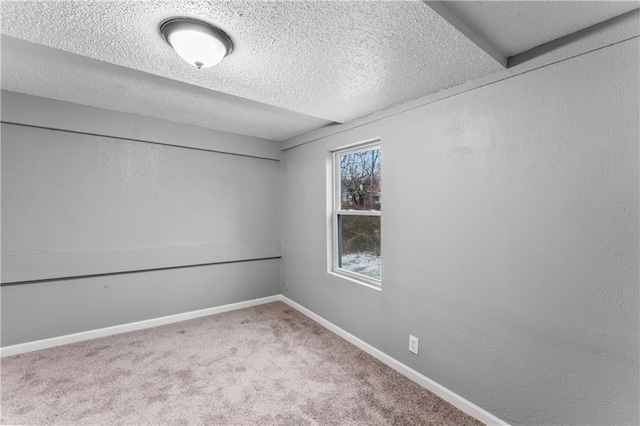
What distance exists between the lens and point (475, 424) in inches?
71.6

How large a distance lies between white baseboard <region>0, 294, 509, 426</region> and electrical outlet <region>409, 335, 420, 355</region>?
0.16 metres

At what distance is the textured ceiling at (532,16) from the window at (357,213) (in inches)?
50.5

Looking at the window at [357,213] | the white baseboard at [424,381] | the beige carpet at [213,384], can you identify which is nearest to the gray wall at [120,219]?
the beige carpet at [213,384]

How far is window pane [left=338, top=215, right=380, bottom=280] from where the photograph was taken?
2.81 meters

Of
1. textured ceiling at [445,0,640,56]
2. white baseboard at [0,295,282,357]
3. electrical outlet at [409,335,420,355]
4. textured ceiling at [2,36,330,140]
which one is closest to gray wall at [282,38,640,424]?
electrical outlet at [409,335,420,355]

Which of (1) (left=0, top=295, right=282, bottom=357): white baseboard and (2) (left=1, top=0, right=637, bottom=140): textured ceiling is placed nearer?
(2) (left=1, top=0, right=637, bottom=140): textured ceiling

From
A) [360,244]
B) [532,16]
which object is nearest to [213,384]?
[360,244]

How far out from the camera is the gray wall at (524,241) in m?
1.37

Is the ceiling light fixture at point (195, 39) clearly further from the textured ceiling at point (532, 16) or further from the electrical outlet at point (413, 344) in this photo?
the electrical outlet at point (413, 344)

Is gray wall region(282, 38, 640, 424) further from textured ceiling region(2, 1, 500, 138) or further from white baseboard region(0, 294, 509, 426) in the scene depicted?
textured ceiling region(2, 1, 500, 138)

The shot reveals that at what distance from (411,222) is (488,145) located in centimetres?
78

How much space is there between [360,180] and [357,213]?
35 centimetres

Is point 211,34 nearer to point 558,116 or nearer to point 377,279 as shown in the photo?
point 558,116

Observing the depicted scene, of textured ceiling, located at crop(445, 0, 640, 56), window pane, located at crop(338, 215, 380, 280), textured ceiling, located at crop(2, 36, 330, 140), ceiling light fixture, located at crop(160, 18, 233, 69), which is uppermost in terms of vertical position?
textured ceiling, located at crop(2, 36, 330, 140)
